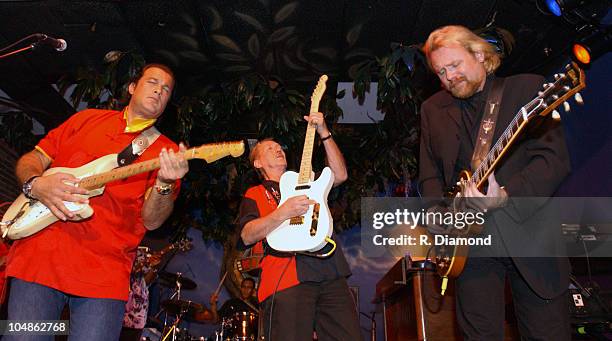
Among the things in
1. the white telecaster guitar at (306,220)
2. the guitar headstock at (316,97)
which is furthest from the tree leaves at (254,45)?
the white telecaster guitar at (306,220)

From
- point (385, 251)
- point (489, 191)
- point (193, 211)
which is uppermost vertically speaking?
point (193, 211)

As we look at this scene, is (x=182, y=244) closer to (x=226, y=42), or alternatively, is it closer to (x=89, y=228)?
(x=226, y=42)

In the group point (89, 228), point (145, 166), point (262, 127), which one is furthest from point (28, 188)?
point (262, 127)

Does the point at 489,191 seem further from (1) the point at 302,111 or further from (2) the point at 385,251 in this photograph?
(2) the point at 385,251

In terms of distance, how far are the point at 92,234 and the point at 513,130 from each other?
5.86ft

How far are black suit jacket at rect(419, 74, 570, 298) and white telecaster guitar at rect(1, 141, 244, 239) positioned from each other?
0.97 meters

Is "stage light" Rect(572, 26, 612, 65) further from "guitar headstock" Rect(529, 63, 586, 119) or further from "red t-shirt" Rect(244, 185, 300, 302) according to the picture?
"red t-shirt" Rect(244, 185, 300, 302)

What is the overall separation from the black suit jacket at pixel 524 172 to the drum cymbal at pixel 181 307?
15.9ft

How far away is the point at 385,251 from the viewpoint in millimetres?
8273

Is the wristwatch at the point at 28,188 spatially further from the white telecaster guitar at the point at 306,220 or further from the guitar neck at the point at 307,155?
the guitar neck at the point at 307,155

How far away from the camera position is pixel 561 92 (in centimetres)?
190

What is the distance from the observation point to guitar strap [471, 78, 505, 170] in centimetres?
213

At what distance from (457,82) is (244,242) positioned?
4.84ft

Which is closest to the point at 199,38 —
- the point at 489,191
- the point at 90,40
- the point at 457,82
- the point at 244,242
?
the point at 90,40
